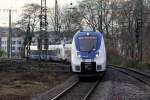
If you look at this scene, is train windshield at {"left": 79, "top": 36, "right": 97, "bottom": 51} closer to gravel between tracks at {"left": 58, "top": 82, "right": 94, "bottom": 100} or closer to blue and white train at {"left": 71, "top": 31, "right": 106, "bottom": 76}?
blue and white train at {"left": 71, "top": 31, "right": 106, "bottom": 76}

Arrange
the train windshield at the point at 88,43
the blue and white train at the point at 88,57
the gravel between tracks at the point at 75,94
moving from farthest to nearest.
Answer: the train windshield at the point at 88,43 < the blue and white train at the point at 88,57 < the gravel between tracks at the point at 75,94

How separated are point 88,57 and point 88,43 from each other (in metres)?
1.22

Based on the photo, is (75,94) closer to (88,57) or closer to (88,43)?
(88,57)

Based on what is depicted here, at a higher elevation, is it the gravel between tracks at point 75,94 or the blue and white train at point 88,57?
the blue and white train at point 88,57

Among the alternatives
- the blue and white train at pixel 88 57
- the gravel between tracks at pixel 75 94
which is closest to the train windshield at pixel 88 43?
the blue and white train at pixel 88 57

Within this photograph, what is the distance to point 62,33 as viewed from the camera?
3696 inches

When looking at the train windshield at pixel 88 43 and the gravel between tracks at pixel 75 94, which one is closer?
the gravel between tracks at pixel 75 94

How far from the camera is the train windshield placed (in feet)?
91.1

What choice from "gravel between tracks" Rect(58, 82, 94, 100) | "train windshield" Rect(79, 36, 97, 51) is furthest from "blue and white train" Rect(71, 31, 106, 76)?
"gravel between tracks" Rect(58, 82, 94, 100)

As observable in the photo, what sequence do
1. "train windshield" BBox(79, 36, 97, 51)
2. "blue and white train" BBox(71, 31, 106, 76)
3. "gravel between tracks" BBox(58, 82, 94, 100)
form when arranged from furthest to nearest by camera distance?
"train windshield" BBox(79, 36, 97, 51), "blue and white train" BBox(71, 31, 106, 76), "gravel between tracks" BBox(58, 82, 94, 100)

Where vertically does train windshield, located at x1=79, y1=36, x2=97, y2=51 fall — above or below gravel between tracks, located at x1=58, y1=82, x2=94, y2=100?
above

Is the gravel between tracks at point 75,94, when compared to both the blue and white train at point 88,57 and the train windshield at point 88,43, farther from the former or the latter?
the train windshield at point 88,43

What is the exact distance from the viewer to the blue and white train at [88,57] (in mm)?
27109

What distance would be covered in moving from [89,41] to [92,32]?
0.88 meters
